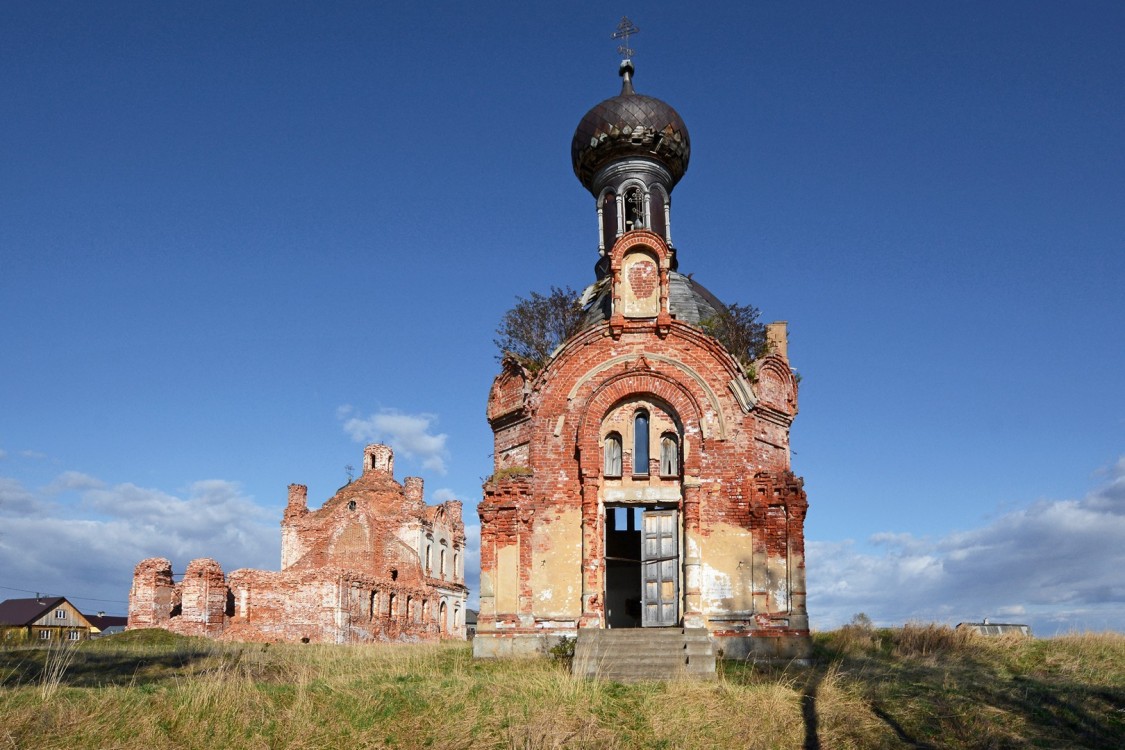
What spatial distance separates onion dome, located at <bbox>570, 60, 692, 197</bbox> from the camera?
22328mm

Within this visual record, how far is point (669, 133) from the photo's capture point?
2252cm

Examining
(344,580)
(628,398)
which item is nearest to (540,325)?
(628,398)

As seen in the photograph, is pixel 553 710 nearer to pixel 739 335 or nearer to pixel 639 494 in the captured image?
pixel 639 494

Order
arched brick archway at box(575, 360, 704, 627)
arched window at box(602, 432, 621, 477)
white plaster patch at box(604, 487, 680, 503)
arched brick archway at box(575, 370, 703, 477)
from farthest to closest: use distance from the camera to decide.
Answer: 1. arched window at box(602, 432, 621, 477)
2. arched brick archway at box(575, 370, 703, 477)
3. white plaster patch at box(604, 487, 680, 503)
4. arched brick archway at box(575, 360, 704, 627)

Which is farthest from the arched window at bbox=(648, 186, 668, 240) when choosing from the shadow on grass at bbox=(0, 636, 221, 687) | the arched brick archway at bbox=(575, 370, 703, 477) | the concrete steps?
the shadow on grass at bbox=(0, 636, 221, 687)

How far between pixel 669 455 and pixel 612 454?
1007 mm

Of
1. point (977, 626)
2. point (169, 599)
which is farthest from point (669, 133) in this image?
point (169, 599)

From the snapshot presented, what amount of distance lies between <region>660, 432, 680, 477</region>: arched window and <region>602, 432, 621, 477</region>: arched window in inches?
30.0

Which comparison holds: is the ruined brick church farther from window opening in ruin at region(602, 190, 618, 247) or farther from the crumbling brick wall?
window opening in ruin at region(602, 190, 618, 247)

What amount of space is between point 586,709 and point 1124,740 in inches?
246

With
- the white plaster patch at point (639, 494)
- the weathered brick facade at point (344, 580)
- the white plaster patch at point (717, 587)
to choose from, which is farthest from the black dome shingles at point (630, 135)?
the weathered brick facade at point (344, 580)

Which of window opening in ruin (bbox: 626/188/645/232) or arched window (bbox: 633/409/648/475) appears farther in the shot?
window opening in ruin (bbox: 626/188/645/232)

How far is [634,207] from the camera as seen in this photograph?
22.2m

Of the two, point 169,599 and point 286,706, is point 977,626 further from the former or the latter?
point 169,599
